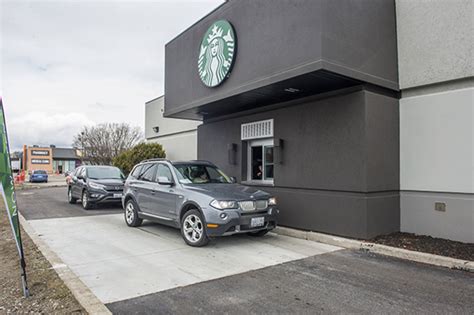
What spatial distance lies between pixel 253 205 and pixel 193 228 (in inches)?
49.4

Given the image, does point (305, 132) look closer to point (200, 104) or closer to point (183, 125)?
point (200, 104)

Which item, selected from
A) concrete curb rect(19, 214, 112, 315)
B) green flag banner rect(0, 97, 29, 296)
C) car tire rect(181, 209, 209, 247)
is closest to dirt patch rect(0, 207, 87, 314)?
concrete curb rect(19, 214, 112, 315)

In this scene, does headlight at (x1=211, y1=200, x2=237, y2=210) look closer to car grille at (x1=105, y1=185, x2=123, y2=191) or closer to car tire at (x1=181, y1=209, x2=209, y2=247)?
car tire at (x1=181, y1=209, x2=209, y2=247)

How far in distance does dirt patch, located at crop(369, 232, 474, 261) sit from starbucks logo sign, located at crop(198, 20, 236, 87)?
203 inches

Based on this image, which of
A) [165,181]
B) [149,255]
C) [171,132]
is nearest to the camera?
[149,255]

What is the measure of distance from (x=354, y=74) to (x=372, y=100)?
2.58 feet

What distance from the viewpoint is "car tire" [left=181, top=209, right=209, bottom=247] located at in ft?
20.9

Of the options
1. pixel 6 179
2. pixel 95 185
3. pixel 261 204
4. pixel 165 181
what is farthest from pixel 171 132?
pixel 6 179

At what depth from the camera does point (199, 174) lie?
307 inches

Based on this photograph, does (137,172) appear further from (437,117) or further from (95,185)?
(437,117)

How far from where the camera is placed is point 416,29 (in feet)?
23.5

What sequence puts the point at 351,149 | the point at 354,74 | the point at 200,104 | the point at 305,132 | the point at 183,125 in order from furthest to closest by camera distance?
the point at 183,125 → the point at 200,104 → the point at 305,132 → the point at 351,149 → the point at 354,74

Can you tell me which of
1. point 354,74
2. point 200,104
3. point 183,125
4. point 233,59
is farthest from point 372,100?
point 183,125

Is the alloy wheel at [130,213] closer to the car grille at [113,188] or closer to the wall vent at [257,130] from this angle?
the car grille at [113,188]
